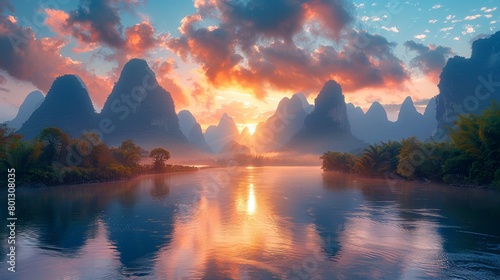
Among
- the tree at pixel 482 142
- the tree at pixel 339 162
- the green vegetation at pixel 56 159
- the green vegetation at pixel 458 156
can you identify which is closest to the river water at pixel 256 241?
the tree at pixel 482 142

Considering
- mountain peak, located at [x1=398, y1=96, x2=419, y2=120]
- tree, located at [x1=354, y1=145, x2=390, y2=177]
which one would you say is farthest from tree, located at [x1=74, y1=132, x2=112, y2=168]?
mountain peak, located at [x1=398, y1=96, x2=419, y2=120]

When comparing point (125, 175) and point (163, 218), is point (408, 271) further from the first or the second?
point (125, 175)

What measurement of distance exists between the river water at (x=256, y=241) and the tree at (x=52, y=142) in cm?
1155

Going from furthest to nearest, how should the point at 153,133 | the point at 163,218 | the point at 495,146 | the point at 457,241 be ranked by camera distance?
the point at 153,133 → the point at 495,146 → the point at 163,218 → the point at 457,241

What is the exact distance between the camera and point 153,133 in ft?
391

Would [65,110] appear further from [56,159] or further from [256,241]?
[256,241]

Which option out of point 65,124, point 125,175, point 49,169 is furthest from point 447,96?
point 65,124

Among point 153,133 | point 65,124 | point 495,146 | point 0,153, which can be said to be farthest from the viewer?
point 153,133

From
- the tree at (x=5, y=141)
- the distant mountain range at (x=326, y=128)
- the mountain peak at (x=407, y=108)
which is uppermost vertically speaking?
the mountain peak at (x=407, y=108)

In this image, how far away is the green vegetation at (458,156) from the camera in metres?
20.1

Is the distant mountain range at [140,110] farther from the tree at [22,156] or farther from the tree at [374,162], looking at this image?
the tree at [22,156]

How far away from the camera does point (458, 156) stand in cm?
2450

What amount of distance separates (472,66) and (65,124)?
10957 centimetres

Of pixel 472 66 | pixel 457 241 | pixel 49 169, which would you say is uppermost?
pixel 472 66
